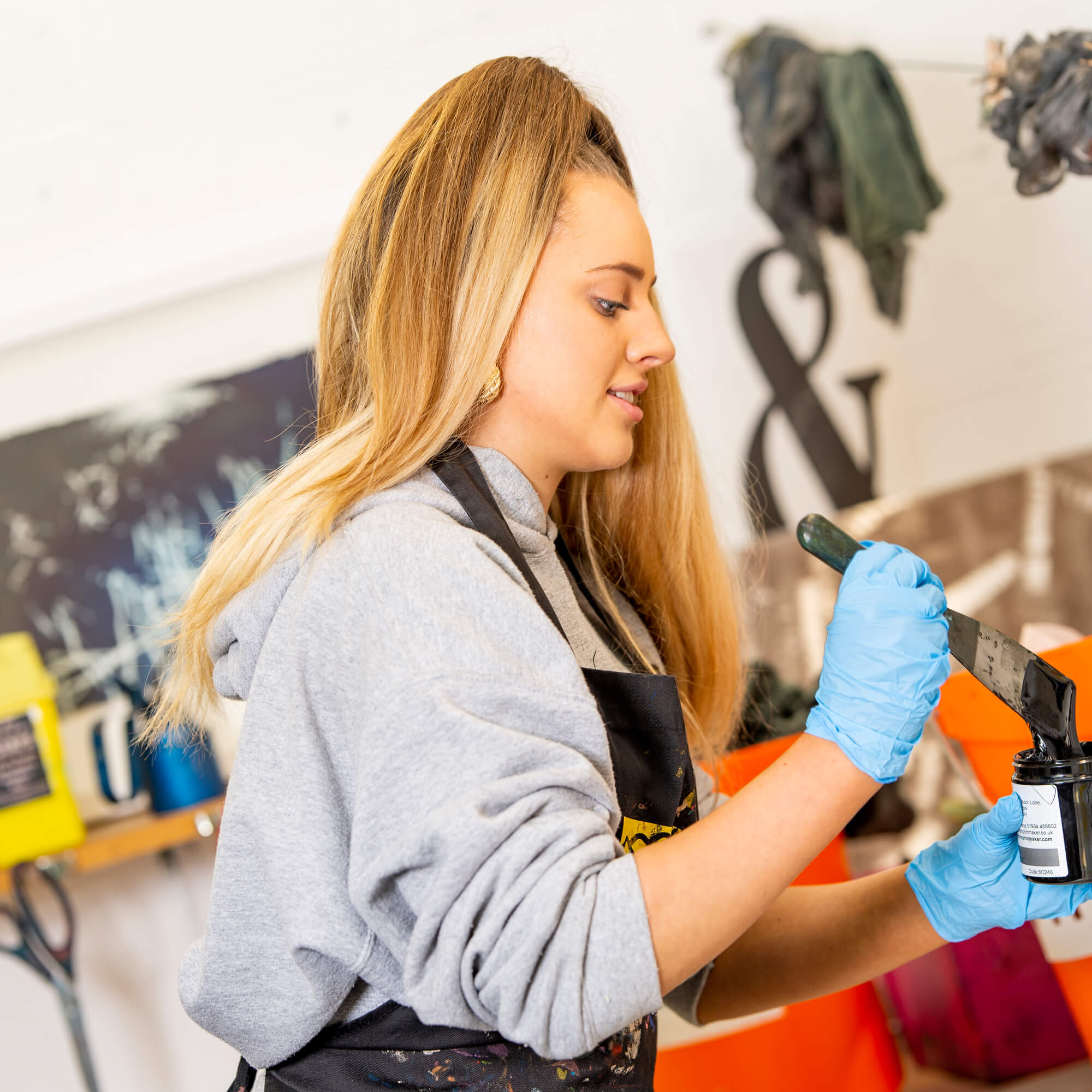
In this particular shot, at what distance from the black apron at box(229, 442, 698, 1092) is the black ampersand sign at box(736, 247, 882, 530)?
158cm

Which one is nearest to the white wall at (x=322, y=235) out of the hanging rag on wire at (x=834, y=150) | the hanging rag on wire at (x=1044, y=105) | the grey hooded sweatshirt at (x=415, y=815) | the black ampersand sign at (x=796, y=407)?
the black ampersand sign at (x=796, y=407)

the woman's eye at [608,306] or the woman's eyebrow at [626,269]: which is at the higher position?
the woman's eyebrow at [626,269]

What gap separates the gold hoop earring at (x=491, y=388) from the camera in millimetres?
1006

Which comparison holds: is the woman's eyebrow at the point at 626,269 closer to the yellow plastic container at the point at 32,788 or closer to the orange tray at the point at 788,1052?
the orange tray at the point at 788,1052

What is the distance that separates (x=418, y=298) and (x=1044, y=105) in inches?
34.8

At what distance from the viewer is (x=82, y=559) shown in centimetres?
238

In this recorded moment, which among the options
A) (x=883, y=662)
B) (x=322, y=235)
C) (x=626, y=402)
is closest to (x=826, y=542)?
(x=883, y=662)

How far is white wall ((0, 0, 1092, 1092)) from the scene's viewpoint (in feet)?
7.79

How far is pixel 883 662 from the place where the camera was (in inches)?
34.2

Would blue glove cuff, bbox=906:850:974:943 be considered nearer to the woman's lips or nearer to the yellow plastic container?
the woman's lips

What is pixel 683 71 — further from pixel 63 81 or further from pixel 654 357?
pixel 654 357

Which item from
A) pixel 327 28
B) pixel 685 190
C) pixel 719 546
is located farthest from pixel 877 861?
pixel 327 28

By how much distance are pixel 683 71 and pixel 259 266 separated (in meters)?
1.09

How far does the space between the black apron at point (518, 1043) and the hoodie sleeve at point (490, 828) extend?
99 mm
